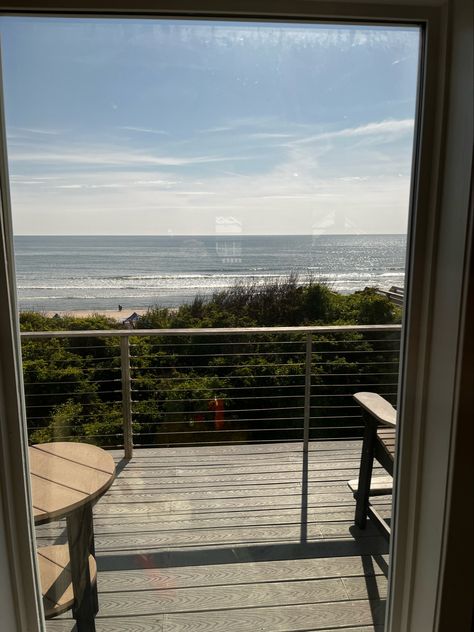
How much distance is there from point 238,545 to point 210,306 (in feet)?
2.25

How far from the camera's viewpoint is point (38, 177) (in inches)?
40.4

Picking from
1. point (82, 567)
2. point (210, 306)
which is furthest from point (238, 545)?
point (210, 306)

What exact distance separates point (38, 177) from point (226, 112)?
0.46 meters

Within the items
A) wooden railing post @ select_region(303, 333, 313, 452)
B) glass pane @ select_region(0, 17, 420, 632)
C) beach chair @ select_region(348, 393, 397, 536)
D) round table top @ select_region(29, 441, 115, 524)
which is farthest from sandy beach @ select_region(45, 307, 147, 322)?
beach chair @ select_region(348, 393, 397, 536)

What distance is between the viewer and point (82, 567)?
117cm

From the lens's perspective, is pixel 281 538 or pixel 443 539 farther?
pixel 281 538

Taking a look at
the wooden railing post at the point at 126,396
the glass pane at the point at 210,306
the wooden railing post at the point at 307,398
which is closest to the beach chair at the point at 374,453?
the glass pane at the point at 210,306

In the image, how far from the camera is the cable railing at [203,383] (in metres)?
1.10

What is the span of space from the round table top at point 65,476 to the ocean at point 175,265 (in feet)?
1.18

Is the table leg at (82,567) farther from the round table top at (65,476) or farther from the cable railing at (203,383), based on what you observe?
the cable railing at (203,383)

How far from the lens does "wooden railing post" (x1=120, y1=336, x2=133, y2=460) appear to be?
1.13 metres

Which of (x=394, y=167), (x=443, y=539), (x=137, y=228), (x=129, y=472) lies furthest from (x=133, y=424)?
(x=394, y=167)

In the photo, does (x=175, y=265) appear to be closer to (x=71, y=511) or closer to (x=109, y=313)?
(x=109, y=313)

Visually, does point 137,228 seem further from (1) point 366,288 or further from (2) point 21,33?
(1) point 366,288
